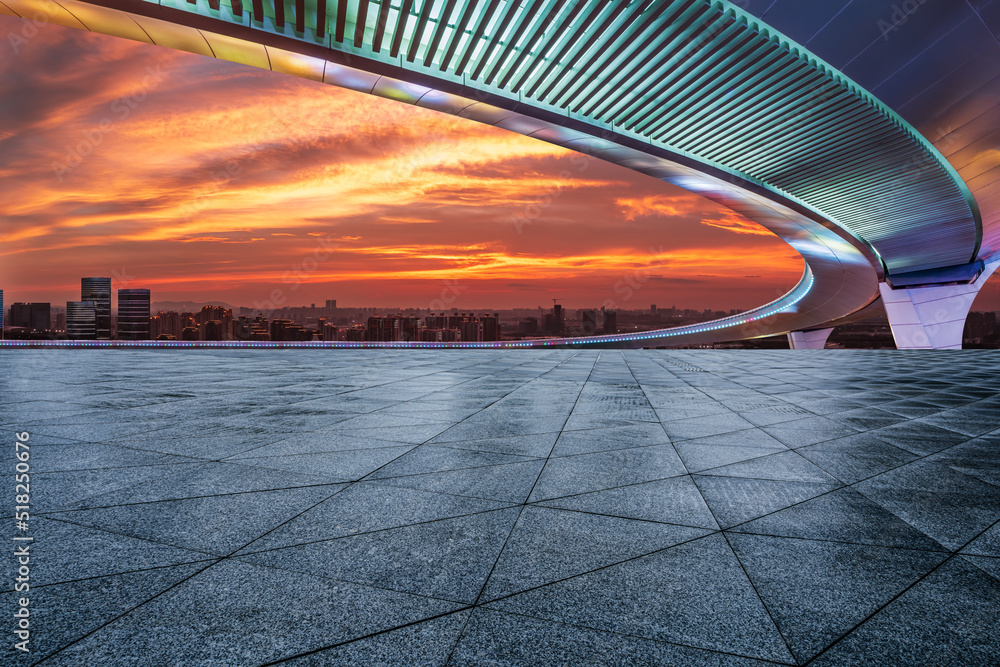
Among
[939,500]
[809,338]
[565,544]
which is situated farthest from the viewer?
[809,338]

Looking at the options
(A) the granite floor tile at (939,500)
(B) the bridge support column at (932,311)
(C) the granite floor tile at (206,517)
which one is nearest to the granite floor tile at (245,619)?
(C) the granite floor tile at (206,517)

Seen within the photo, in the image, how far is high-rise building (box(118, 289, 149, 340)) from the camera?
49000mm

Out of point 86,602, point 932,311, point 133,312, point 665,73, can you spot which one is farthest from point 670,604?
point 133,312

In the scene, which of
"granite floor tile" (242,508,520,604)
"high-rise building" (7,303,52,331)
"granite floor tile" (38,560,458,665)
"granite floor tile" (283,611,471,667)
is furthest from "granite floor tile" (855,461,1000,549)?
"high-rise building" (7,303,52,331)

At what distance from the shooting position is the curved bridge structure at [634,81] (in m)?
9.62

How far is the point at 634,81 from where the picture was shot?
12398 millimetres

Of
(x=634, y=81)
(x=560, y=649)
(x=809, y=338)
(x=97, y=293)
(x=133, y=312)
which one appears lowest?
(x=560, y=649)

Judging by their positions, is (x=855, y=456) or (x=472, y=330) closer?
(x=855, y=456)

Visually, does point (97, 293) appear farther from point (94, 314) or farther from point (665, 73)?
point (665, 73)

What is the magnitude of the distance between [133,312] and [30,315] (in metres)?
27.2

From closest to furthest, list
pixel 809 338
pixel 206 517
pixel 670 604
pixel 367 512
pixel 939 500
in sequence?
pixel 670 604 < pixel 206 517 < pixel 367 512 < pixel 939 500 < pixel 809 338

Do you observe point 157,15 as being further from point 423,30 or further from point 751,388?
point 751,388

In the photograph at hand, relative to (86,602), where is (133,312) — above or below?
above

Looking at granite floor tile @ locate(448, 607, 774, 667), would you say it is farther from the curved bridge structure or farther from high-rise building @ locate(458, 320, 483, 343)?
high-rise building @ locate(458, 320, 483, 343)
